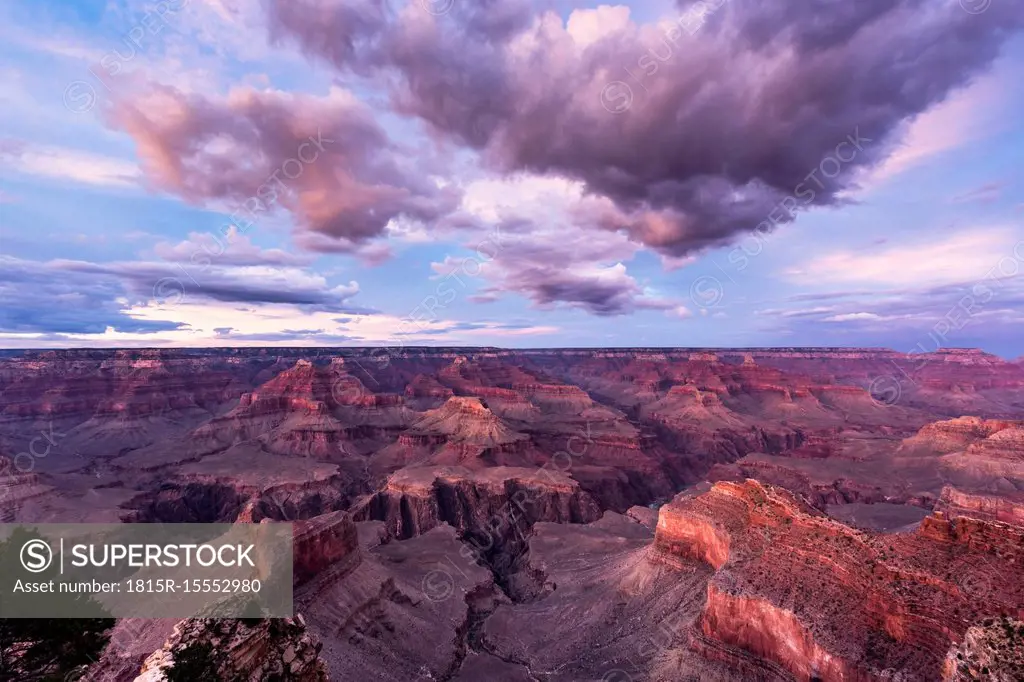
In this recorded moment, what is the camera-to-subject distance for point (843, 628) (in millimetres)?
25688

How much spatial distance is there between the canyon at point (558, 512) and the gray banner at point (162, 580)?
2.20 m

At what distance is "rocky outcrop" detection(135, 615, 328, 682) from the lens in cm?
1543

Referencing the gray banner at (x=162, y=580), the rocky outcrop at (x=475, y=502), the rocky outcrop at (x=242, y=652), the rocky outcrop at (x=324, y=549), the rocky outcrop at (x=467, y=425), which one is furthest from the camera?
the rocky outcrop at (x=467, y=425)

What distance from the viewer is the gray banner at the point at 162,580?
1975 centimetres

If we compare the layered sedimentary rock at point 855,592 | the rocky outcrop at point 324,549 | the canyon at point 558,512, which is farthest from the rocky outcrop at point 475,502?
the layered sedimentary rock at point 855,592

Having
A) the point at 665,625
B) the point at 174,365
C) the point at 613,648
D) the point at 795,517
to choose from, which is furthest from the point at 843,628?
the point at 174,365

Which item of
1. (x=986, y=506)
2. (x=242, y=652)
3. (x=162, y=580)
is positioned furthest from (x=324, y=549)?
(x=986, y=506)

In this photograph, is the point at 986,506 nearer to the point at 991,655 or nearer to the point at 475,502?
the point at 991,655

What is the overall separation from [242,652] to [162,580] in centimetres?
2174

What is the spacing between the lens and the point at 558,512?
8356cm

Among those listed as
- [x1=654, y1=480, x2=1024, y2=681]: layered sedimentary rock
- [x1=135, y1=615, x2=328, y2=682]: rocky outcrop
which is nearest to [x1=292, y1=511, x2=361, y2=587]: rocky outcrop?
[x1=135, y1=615, x2=328, y2=682]: rocky outcrop

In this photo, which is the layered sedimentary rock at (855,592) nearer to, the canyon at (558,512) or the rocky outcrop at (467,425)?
the canyon at (558,512)

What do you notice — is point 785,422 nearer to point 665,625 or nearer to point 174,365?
point 665,625

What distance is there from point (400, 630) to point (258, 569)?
1328cm
